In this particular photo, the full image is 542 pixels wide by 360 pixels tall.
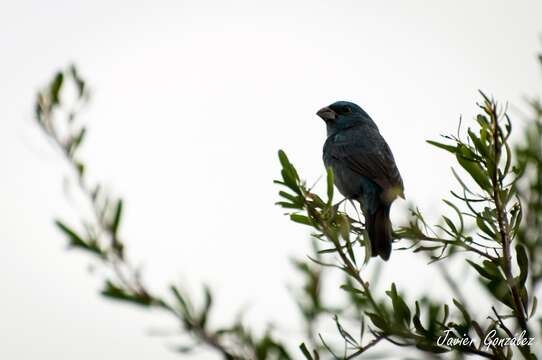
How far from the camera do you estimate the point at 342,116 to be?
8.69 m

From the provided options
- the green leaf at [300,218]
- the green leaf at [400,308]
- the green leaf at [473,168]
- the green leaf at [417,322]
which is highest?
the green leaf at [473,168]

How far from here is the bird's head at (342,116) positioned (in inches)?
337

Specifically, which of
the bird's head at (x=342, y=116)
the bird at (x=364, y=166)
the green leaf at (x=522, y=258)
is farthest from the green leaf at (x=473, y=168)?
the bird's head at (x=342, y=116)

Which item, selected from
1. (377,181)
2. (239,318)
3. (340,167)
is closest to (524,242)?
(239,318)

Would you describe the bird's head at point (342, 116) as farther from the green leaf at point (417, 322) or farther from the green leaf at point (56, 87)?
the green leaf at point (56, 87)

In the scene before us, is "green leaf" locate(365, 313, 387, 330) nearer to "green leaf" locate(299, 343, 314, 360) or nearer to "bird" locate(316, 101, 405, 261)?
"green leaf" locate(299, 343, 314, 360)

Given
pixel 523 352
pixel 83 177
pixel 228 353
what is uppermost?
pixel 83 177

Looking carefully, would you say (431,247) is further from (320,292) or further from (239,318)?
(239,318)

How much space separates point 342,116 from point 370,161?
161cm

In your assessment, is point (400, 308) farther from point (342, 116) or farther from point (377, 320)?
point (342, 116)

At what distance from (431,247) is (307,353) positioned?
3.65 feet

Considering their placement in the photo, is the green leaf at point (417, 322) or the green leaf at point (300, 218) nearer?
the green leaf at point (417, 322)

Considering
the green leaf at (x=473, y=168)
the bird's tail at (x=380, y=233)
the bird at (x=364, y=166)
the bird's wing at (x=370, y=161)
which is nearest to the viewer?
the green leaf at (x=473, y=168)

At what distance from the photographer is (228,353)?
1428mm
